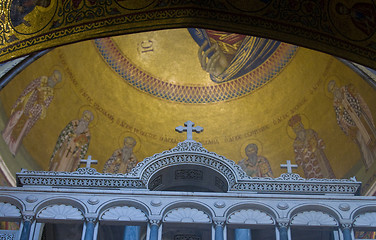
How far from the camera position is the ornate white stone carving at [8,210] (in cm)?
1014

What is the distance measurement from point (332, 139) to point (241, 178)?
5609 millimetres

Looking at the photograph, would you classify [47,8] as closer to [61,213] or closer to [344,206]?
[61,213]

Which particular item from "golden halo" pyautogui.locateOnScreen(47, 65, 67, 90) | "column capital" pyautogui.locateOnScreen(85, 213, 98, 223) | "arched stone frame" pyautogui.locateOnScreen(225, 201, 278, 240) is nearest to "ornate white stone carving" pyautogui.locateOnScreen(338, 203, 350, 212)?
"arched stone frame" pyautogui.locateOnScreen(225, 201, 278, 240)

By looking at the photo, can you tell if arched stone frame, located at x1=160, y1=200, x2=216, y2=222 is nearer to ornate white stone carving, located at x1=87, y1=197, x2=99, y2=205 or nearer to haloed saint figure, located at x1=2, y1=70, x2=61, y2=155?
ornate white stone carving, located at x1=87, y1=197, x2=99, y2=205

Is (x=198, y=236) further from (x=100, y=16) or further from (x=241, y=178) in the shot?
(x=100, y=16)

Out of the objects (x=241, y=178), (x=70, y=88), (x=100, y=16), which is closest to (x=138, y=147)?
(x=70, y=88)

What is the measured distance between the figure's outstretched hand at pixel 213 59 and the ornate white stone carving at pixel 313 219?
892cm

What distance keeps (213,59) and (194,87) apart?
1.08 meters

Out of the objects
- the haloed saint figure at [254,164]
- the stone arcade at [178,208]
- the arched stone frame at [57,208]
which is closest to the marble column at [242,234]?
the stone arcade at [178,208]

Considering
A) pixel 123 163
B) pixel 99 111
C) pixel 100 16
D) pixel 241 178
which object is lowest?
pixel 241 178

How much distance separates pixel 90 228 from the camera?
1001 cm

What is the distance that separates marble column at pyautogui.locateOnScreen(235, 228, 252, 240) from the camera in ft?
35.8

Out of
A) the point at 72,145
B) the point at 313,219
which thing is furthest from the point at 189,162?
the point at 72,145

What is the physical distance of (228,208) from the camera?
10398 millimetres
